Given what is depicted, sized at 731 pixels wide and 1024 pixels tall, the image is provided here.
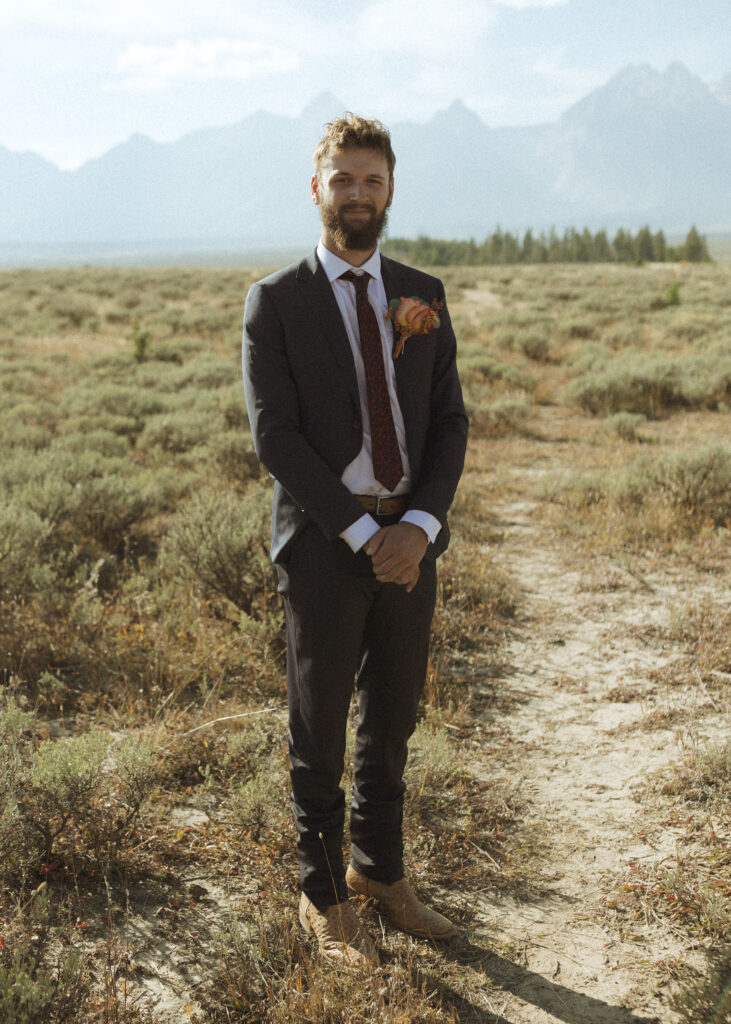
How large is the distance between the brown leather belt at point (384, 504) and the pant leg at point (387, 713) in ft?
0.68

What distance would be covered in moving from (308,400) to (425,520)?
20.3 inches

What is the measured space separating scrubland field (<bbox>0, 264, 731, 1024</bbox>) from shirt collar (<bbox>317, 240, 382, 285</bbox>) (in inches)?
10.8

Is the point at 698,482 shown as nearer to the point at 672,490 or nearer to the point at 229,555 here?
the point at 672,490

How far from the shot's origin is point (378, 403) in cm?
234

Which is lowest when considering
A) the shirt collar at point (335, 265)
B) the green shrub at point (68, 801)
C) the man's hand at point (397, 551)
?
the green shrub at point (68, 801)

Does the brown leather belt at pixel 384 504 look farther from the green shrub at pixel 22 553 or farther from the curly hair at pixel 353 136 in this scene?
the green shrub at pixel 22 553

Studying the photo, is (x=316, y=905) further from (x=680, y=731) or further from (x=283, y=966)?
(x=680, y=731)

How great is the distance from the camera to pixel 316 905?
2502 mm

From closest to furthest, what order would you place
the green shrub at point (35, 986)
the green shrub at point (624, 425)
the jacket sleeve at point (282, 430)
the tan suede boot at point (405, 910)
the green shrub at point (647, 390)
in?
the green shrub at point (35, 986), the jacket sleeve at point (282, 430), the tan suede boot at point (405, 910), the green shrub at point (624, 425), the green shrub at point (647, 390)

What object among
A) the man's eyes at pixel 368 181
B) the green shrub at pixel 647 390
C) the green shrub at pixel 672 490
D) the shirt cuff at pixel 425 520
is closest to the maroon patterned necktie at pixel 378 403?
the shirt cuff at pixel 425 520

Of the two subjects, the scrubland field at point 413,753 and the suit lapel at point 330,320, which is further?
the scrubland field at point 413,753

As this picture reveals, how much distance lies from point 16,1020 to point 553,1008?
5.14 feet

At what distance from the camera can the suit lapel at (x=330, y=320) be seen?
2.30 metres

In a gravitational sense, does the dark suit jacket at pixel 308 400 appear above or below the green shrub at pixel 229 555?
above
